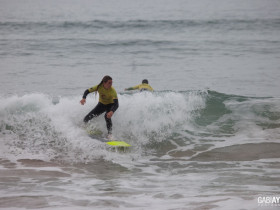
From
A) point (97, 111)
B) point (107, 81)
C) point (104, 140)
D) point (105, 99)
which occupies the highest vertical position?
point (107, 81)

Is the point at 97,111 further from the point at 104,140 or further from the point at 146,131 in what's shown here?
the point at 146,131

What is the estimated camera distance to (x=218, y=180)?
296 inches

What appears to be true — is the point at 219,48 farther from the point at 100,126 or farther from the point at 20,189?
the point at 20,189

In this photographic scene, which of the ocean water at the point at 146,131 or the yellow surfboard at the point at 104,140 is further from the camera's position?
the yellow surfboard at the point at 104,140

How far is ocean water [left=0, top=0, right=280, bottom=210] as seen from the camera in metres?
6.61

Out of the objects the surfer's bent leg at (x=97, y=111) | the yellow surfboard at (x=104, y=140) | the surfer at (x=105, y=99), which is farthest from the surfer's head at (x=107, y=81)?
the yellow surfboard at (x=104, y=140)

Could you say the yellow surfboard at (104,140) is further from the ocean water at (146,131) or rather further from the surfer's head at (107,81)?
the surfer's head at (107,81)

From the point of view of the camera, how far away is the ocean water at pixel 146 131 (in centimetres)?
661

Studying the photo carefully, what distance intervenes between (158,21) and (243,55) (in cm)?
1597

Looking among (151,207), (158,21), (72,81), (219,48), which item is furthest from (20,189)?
(158,21)

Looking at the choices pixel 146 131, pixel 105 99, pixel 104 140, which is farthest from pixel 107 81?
pixel 146 131

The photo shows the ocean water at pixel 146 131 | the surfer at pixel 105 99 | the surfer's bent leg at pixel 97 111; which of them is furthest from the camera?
the surfer's bent leg at pixel 97 111

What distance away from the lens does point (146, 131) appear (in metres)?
11.3

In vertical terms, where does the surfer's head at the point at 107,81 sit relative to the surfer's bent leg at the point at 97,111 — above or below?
above
